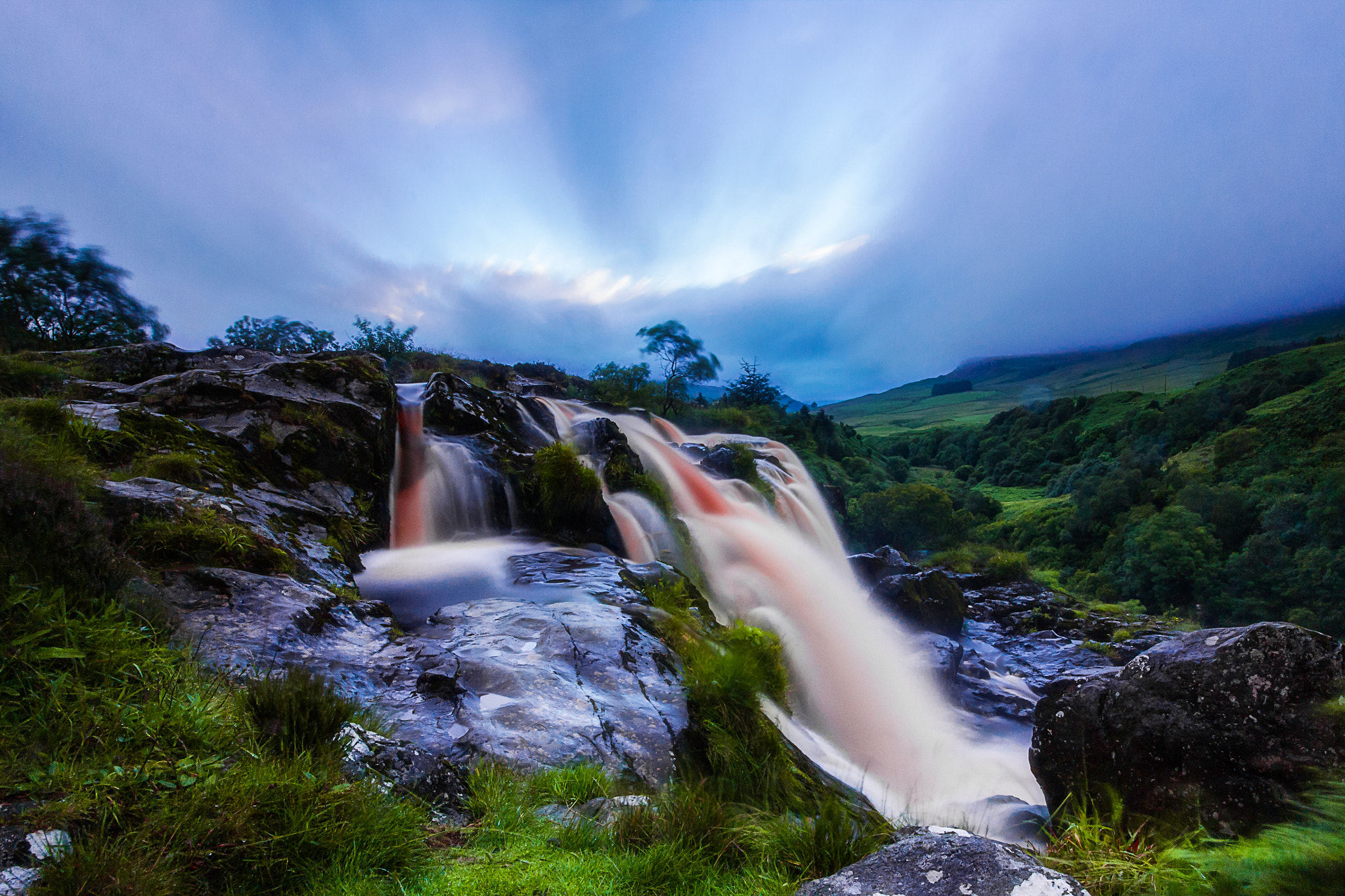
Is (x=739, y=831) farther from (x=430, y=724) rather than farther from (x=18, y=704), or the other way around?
(x=18, y=704)

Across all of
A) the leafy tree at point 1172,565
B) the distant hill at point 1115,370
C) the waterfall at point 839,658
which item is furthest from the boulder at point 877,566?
the distant hill at point 1115,370

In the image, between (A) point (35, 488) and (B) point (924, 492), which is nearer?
(A) point (35, 488)

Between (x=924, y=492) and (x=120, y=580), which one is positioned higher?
(x=120, y=580)

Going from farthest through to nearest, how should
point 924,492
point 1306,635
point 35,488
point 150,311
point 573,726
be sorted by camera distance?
point 924,492 → point 150,311 → point 573,726 → point 1306,635 → point 35,488

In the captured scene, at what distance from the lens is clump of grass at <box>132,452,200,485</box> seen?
716 cm

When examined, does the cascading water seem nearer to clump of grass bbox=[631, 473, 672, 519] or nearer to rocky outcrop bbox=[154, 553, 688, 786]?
clump of grass bbox=[631, 473, 672, 519]

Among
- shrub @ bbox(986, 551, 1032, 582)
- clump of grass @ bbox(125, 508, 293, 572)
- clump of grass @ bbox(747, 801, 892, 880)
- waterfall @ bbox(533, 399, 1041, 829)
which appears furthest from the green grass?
shrub @ bbox(986, 551, 1032, 582)

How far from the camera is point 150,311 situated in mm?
34094

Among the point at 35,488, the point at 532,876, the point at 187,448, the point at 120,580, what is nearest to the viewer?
the point at 532,876

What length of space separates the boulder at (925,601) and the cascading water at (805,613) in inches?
36.2

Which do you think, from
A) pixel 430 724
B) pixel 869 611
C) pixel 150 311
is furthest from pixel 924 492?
pixel 150 311

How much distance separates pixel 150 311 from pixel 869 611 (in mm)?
45175

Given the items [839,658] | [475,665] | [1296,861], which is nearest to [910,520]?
[839,658]

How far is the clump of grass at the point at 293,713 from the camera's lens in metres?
2.87
